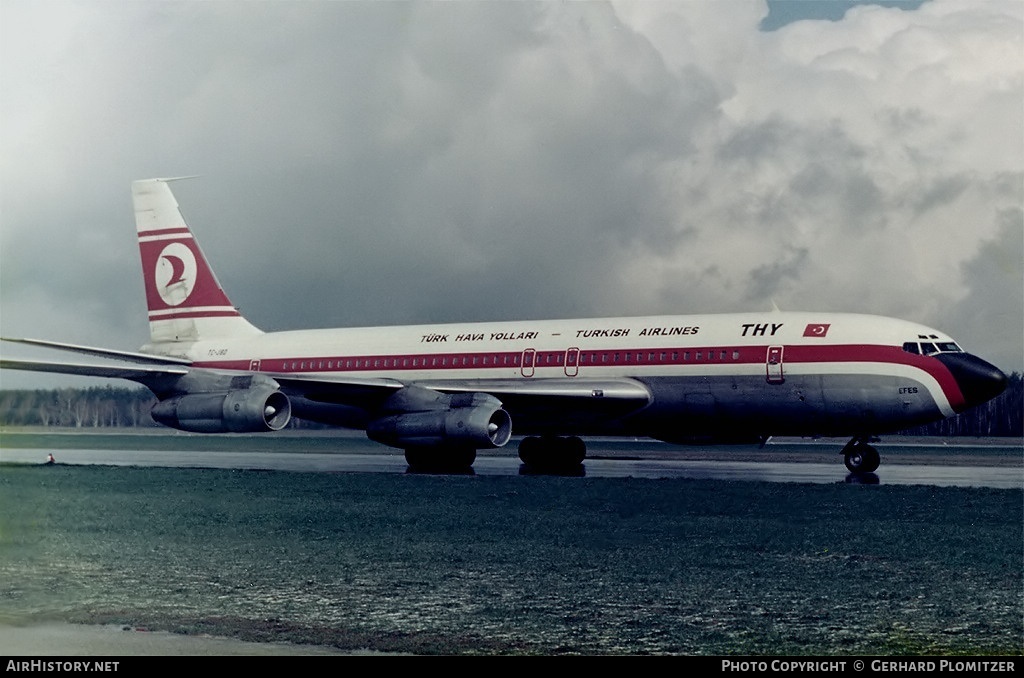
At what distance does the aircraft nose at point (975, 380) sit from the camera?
2669 centimetres

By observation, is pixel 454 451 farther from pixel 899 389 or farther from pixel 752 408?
pixel 899 389

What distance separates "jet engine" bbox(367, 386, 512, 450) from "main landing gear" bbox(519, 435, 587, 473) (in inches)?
148

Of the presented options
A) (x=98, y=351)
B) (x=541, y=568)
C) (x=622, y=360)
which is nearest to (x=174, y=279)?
(x=98, y=351)

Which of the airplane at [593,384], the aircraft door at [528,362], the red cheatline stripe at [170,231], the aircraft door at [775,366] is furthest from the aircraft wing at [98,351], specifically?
the aircraft door at [775,366]

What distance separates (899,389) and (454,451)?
1075 centimetres

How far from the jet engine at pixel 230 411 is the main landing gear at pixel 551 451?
703cm

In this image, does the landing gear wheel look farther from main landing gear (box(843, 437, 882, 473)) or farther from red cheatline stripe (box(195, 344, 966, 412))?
red cheatline stripe (box(195, 344, 966, 412))

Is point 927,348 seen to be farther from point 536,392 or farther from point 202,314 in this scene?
point 202,314

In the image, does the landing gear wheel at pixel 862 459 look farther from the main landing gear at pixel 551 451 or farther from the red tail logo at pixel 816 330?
the main landing gear at pixel 551 451

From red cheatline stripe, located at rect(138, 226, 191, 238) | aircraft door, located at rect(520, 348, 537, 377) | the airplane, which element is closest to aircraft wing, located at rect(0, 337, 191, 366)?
the airplane

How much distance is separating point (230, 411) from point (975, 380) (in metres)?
17.1

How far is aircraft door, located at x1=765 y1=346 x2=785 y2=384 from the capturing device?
28266mm

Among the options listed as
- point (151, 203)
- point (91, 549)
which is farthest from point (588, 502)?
point (151, 203)

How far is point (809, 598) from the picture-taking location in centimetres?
1195
